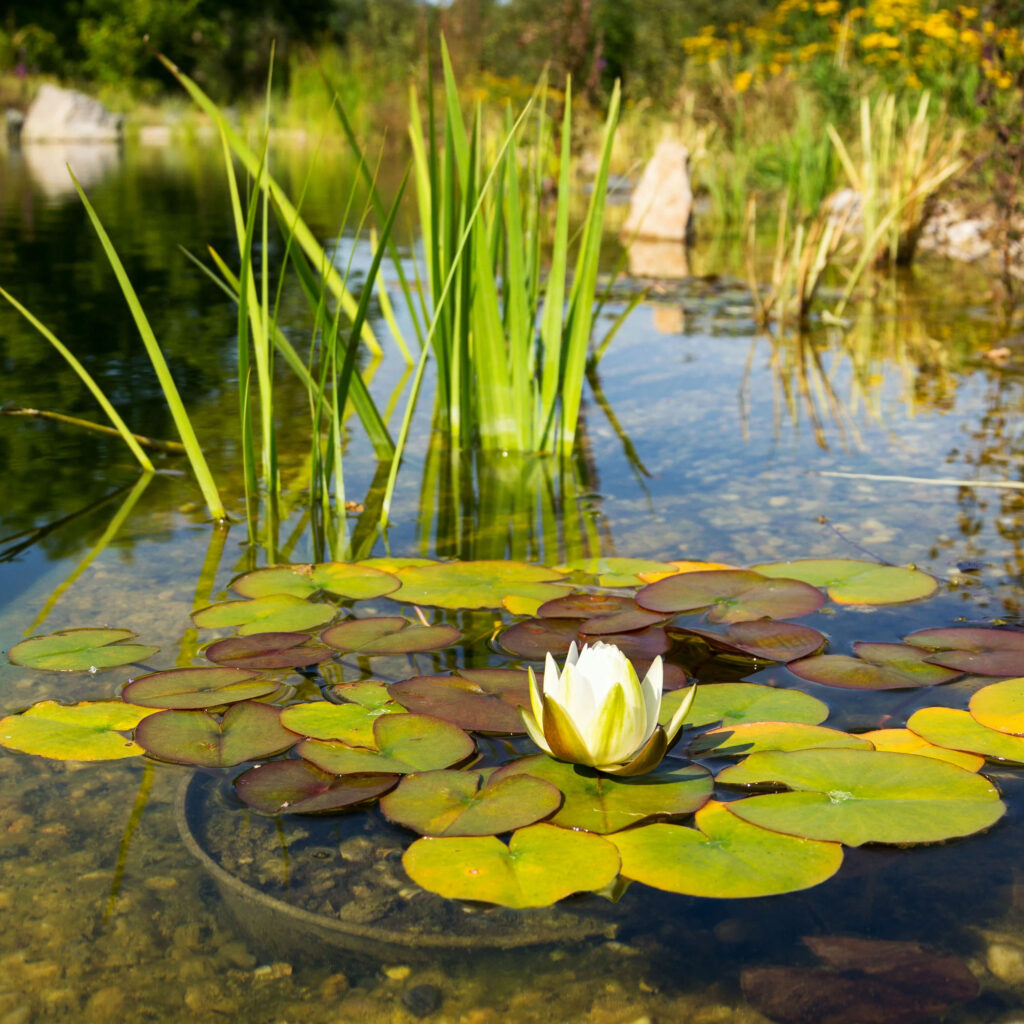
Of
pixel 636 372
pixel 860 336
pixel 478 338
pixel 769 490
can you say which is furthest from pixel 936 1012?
pixel 860 336

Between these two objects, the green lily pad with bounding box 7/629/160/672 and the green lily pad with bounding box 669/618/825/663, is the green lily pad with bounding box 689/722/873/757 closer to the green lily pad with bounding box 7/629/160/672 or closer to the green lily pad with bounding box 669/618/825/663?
the green lily pad with bounding box 669/618/825/663

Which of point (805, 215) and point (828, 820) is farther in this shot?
point (805, 215)

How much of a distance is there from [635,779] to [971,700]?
0.42 meters

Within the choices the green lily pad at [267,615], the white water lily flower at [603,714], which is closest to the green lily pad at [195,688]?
the green lily pad at [267,615]

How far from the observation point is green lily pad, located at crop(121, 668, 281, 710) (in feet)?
3.71

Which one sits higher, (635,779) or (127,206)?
(127,206)

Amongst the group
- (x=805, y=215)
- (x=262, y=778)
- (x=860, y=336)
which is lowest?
(x=262, y=778)

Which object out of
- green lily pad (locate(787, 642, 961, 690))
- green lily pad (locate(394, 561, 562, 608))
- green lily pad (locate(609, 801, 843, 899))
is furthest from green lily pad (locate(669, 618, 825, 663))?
green lily pad (locate(609, 801, 843, 899))

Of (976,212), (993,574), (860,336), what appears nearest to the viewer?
(993,574)

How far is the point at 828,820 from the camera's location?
92cm

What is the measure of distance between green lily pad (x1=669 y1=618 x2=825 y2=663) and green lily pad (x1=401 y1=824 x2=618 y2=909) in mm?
454

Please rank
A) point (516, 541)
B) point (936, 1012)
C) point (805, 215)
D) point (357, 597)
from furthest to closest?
point (805, 215)
point (516, 541)
point (357, 597)
point (936, 1012)

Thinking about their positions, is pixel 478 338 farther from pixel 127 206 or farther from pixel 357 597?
pixel 127 206

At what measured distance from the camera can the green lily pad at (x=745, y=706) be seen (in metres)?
1.12
